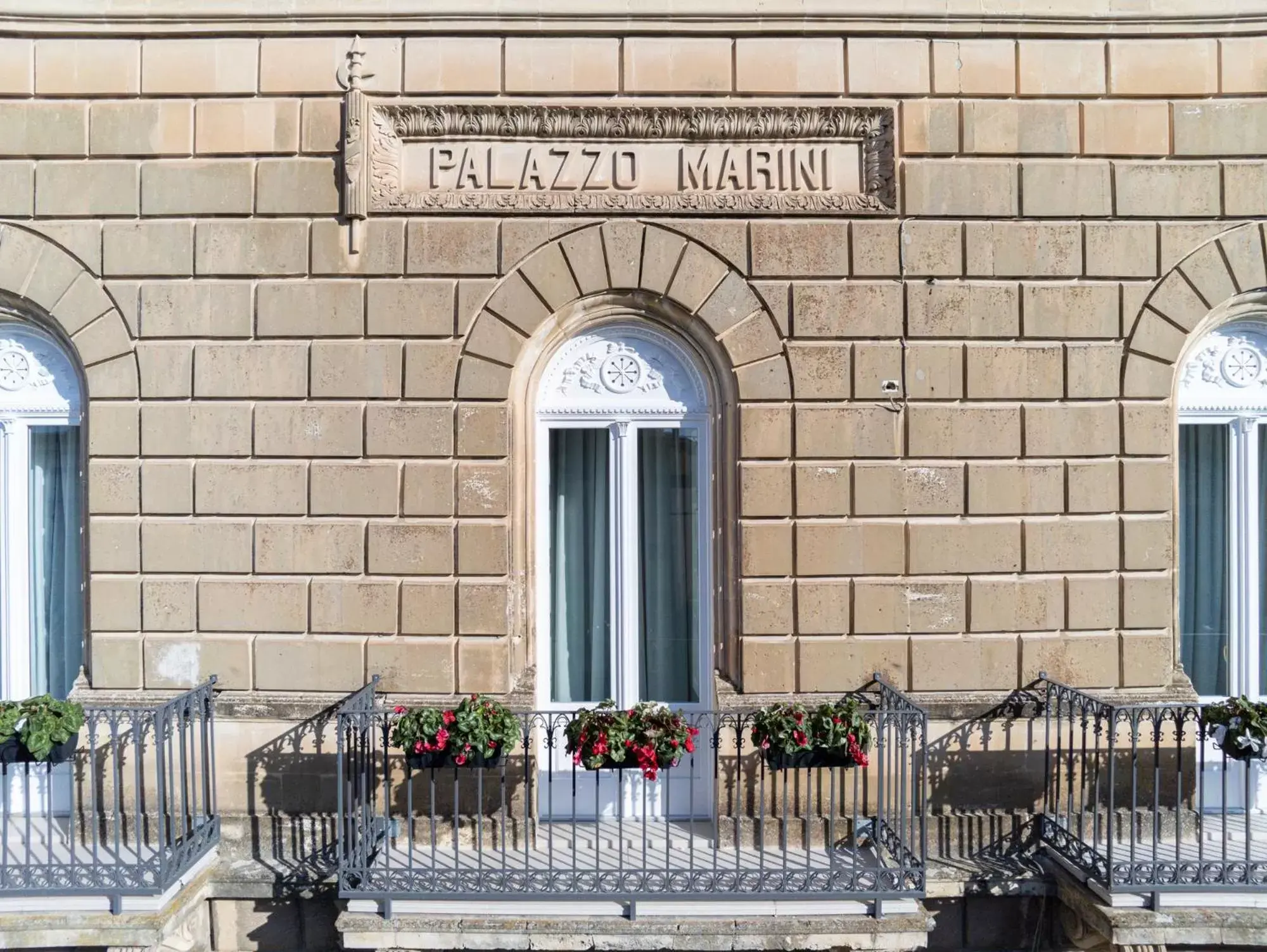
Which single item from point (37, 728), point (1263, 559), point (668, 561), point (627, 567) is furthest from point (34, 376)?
point (1263, 559)

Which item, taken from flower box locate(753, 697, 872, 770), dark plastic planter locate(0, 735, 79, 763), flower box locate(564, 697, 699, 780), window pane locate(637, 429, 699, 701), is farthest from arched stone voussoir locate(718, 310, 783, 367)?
dark plastic planter locate(0, 735, 79, 763)

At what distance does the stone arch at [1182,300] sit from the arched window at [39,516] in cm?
912

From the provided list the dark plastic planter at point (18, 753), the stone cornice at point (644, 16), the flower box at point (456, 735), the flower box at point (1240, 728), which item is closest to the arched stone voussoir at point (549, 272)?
the stone cornice at point (644, 16)

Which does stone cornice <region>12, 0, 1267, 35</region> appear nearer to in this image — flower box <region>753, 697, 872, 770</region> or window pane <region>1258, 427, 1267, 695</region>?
window pane <region>1258, 427, 1267, 695</region>

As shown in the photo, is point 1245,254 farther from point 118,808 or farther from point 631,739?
point 118,808

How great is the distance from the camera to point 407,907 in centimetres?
698

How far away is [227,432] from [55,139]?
2.89m

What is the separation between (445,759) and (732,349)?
3.98m

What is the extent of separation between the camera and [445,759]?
7.28 m

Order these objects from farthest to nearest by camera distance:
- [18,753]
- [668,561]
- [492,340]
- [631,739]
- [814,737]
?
[668,561]
[492,340]
[18,753]
[814,737]
[631,739]

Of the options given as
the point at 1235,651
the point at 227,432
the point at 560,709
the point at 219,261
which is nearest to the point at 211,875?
the point at 560,709

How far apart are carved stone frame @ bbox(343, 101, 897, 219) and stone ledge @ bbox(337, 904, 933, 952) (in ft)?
18.1

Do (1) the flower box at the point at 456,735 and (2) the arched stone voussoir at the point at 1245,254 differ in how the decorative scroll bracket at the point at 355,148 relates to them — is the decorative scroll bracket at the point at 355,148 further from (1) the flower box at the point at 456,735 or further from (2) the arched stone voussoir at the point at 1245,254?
(2) the arched stone voussoir at the point at 1245,254

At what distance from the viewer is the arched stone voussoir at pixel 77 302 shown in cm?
817
